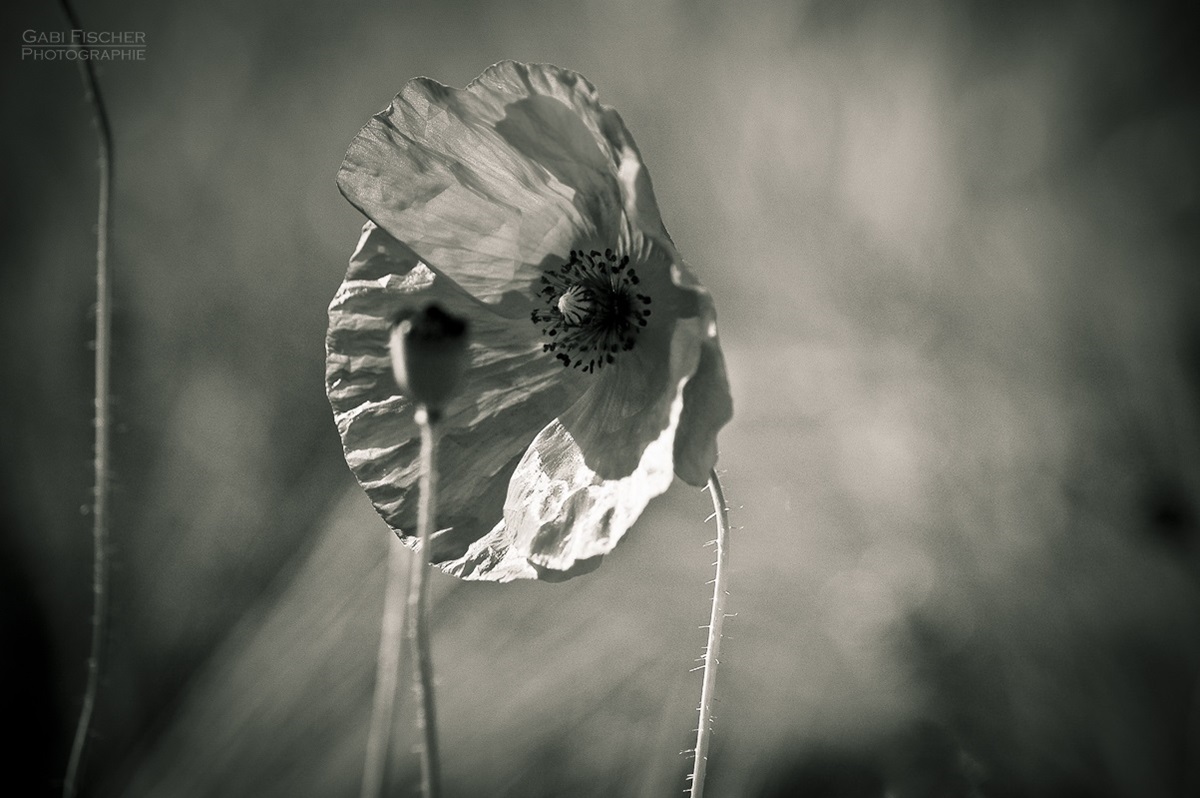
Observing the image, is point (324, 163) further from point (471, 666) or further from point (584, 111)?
point (584, 111)

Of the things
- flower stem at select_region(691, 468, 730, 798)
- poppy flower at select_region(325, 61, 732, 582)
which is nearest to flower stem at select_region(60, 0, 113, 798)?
poppy flower at select_region(325, 61, 732, 582)

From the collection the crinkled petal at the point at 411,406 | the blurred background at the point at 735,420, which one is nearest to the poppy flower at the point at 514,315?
the crinkled petal at the point at 411,406

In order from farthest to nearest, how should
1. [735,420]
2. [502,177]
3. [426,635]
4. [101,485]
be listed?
[735,420] → [502,177] → [101,485] → [426,635]

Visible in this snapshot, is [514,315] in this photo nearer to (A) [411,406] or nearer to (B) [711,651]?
(A) [411,406]

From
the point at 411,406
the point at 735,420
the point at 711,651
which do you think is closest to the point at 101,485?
the point at 411,406

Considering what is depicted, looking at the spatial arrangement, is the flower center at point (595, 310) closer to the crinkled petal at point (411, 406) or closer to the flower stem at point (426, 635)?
the crinkled petal at point (411, 406)

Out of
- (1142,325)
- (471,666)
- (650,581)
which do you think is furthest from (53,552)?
(1142,325)
